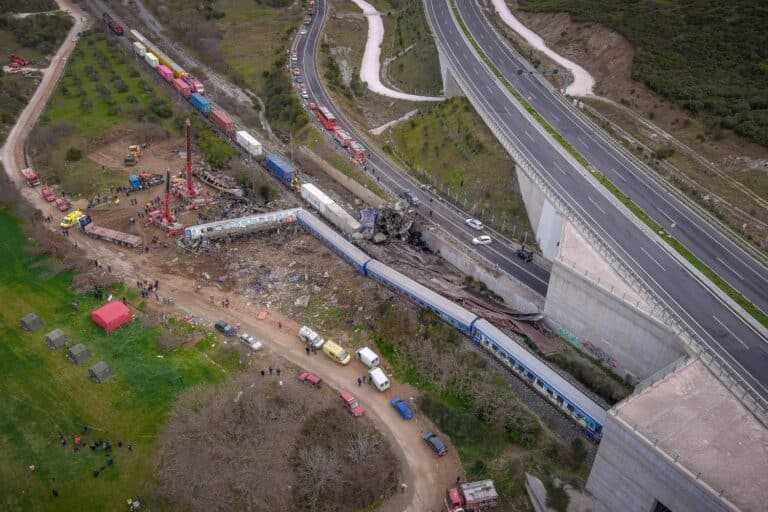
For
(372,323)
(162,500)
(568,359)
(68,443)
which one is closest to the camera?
(162,500)

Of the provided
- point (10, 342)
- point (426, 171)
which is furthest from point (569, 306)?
point (10, 342)

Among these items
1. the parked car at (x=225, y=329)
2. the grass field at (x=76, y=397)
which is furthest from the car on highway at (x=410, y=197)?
the grass field at (x=76, y=397)

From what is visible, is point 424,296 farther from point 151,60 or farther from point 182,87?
point 151,60

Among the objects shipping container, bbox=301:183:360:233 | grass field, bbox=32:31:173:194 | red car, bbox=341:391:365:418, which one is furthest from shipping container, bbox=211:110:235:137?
red car, bbox=341:391:365:418

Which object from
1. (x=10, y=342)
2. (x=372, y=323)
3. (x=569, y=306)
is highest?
(x=569, y=306)

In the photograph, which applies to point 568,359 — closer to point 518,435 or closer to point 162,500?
point 518,435

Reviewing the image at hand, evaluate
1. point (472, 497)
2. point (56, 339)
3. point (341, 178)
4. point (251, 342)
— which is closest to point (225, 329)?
point (251, 342)
